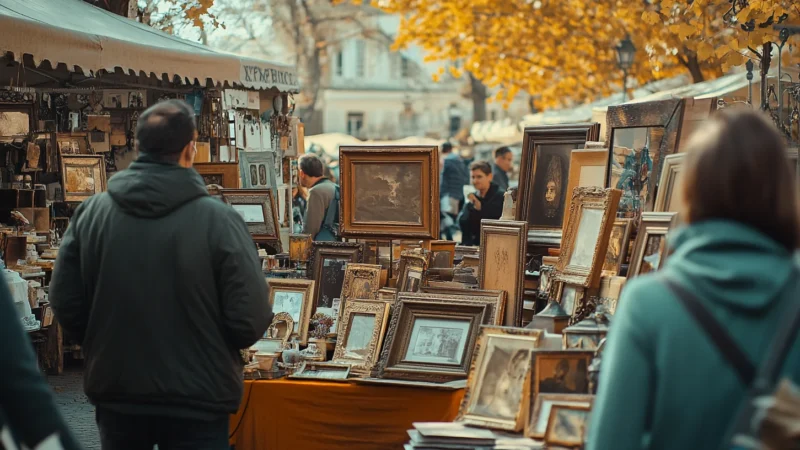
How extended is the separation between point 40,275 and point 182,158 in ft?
16.5

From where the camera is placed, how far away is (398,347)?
214 inches

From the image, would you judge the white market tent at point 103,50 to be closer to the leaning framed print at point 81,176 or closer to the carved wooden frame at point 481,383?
the leaning framed print at point 81,176

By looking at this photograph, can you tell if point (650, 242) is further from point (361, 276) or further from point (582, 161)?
point (361, 276)

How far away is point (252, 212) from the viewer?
711 cm

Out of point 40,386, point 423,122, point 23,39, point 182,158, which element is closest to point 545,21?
point 23,39

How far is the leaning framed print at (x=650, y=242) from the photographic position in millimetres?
4457

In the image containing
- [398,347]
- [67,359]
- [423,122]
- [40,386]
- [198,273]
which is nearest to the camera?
[40,386]

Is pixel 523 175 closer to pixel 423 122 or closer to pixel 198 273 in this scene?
pixel 198 273

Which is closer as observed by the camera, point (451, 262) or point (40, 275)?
point (451, 262)

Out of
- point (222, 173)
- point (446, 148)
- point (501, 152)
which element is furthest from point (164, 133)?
point (446, 148)

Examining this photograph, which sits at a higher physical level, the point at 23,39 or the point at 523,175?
the point at 23,39

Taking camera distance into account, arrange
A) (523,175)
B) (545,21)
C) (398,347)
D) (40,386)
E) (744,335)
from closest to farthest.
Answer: (744,335) < (40,386) < (398,347) < (523,175) < (545,21)

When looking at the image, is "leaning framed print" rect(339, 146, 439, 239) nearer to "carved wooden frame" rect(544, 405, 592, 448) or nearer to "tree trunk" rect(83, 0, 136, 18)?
"carved wooden frame" rect(544, 405, 592, 448)

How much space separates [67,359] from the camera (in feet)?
31.5
